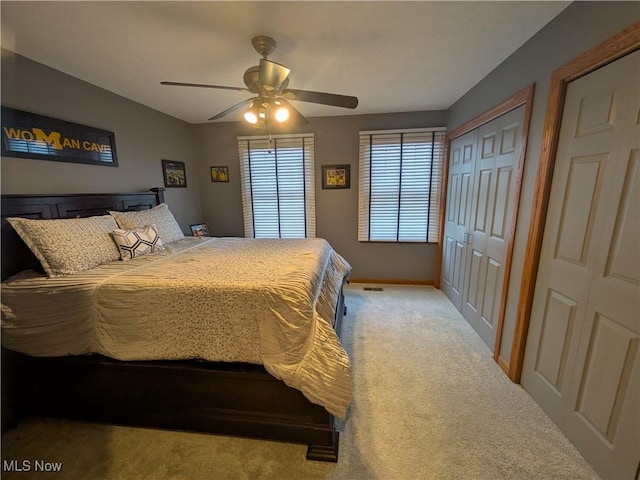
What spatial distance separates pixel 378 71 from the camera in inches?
90.0

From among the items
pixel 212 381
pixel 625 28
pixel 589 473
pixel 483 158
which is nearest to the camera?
pixel 625 28

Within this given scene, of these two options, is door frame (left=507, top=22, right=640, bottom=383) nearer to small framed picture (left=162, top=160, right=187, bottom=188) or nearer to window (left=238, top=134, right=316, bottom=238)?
window (left=238, top=134, right=316, bottom=238)

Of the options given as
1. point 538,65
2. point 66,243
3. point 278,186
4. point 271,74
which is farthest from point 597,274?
point 278,186

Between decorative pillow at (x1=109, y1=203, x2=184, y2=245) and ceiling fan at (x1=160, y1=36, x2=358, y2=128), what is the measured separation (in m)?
1.26

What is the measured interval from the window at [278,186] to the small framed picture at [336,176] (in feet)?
0.68

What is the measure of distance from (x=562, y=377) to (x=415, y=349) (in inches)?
40.3

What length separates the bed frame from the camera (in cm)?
151

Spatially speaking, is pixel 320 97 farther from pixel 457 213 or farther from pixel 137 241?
pixel 457 213

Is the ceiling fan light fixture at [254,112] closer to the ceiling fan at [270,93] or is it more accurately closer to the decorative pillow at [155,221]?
the ceiling fan at [270,93]

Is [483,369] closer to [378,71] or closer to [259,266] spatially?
[259,266]

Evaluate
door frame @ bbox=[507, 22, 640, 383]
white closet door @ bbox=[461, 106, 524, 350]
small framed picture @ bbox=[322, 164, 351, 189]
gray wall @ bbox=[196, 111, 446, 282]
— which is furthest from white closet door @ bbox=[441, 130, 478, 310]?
small framed picture @ bbox=[322, 164, 351, 189]

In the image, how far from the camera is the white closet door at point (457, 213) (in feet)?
9.29

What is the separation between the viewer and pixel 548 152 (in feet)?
5.39

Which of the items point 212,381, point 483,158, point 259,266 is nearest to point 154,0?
point 259,266
